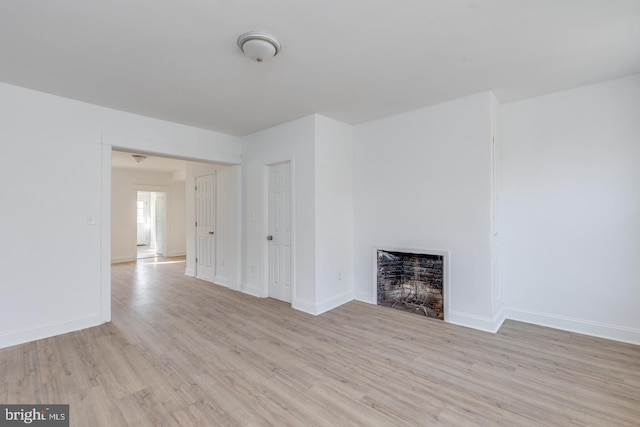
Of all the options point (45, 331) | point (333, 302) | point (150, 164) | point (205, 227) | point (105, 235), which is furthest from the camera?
point (150, 164)

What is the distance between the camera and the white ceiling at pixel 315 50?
1.83 metres

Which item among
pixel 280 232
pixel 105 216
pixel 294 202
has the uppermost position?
pixel 294 202

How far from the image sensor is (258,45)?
212 cm

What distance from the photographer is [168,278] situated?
576 cm

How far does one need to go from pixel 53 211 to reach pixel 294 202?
2.65 m

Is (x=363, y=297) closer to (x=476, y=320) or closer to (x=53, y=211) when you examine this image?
(x=476, y=320)

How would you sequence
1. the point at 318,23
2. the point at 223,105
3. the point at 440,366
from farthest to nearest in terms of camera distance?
the point at 223,105, the point at 440,366, the point at 318,23

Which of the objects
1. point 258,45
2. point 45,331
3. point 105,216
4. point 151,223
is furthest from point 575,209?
point 151,223

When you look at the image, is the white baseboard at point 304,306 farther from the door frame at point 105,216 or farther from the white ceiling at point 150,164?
the white ceiling at point 150,164

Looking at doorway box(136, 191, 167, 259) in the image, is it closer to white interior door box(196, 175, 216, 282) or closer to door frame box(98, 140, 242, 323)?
white interior door box(196, 175, 216, 282)

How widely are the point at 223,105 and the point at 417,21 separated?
2.32 meters

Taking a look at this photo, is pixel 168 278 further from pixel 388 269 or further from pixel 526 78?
pixel 526 78

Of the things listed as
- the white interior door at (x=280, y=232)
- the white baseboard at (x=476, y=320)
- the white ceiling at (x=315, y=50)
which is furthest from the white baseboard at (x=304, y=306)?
the white ceiling at (x=315, y=50)

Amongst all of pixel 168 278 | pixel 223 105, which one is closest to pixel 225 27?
pixel 223 105
